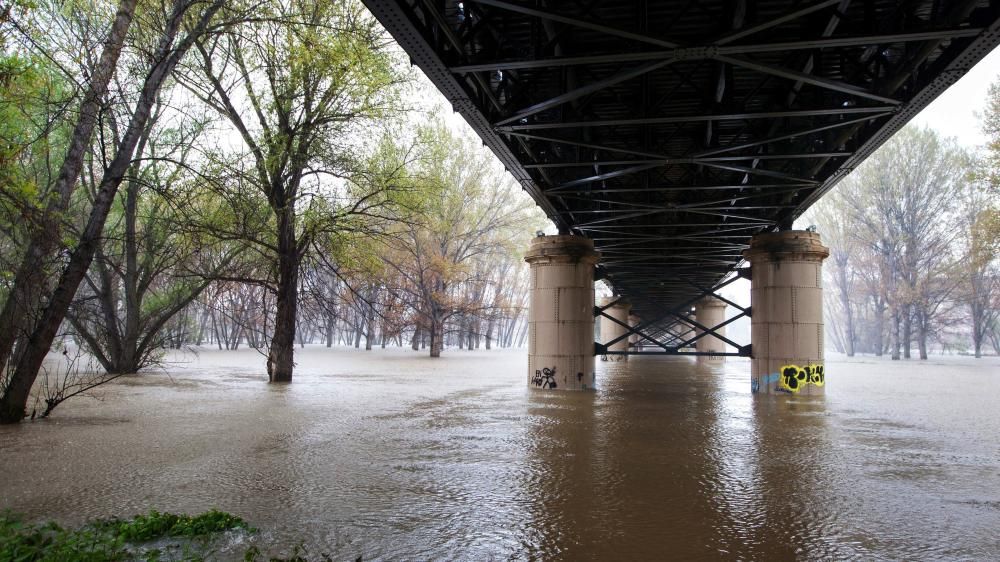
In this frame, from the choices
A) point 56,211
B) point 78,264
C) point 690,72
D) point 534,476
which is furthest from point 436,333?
point 534,476

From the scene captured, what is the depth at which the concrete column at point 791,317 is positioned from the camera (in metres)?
17.7

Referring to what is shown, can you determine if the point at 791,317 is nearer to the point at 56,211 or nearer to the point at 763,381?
the point at 763,381

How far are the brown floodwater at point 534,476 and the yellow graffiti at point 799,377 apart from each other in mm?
2904

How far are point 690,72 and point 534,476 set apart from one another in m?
7.45

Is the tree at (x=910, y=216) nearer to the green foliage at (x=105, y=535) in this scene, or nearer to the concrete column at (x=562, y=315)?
the concrete column at (x=562, y=315)

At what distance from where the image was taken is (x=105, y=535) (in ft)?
16.4

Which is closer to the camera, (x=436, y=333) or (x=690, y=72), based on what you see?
(x=690, y=72)

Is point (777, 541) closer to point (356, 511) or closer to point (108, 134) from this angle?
point (356, 511)

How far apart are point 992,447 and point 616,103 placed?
8638mm

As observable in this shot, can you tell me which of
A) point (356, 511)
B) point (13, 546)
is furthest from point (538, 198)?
point (13, 546)

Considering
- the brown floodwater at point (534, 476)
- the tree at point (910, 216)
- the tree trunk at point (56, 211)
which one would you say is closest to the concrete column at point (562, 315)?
the brown floodwater at point (534, 476)

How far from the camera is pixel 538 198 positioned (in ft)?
50.8

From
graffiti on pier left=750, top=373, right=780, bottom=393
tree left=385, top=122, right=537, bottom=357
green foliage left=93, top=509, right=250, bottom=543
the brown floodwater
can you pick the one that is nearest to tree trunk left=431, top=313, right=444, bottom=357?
tree left=385, top=122, right=537, bottom=357

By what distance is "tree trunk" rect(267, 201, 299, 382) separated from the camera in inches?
825
